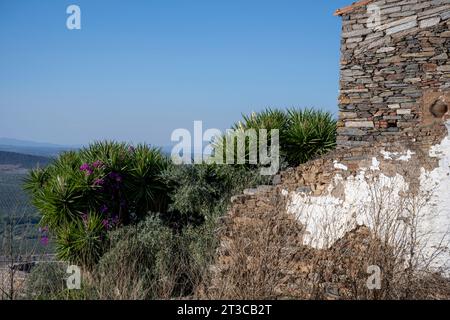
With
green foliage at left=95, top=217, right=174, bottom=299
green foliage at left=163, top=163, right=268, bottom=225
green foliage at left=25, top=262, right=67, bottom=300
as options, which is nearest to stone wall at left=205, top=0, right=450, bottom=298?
green foliage at left=95, top=217, right=174, bottom=299

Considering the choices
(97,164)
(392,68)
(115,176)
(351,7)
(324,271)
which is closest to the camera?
(324,271)

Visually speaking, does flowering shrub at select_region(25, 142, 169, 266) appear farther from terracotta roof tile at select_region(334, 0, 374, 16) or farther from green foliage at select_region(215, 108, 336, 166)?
terracotta roof tile at select_region(334, 0, 374, 16)

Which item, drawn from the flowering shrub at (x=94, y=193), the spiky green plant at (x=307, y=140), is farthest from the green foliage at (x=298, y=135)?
the flowering shrub at (x=94, y=193)

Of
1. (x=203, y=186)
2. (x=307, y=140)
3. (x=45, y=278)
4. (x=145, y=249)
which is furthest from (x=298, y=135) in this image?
(x=45, y=278)

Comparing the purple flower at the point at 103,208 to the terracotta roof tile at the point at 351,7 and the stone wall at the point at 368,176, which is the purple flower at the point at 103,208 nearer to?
the stone wall at the point at 368,176

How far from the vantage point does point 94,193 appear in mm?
12336

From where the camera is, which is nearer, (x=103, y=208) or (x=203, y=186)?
(x=203, y=186)

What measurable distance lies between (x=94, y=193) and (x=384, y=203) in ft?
23.4

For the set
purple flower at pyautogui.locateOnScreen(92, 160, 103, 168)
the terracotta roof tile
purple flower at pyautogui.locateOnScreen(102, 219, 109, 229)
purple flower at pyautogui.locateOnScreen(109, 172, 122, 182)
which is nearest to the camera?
the terracotta roof tile

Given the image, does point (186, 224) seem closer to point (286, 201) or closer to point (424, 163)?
point (286, 201)

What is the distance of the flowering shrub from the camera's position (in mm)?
11641

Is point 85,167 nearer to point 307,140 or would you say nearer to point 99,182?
point 99,182

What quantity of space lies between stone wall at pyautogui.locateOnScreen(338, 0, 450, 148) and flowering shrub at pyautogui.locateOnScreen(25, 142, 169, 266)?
469 cm
